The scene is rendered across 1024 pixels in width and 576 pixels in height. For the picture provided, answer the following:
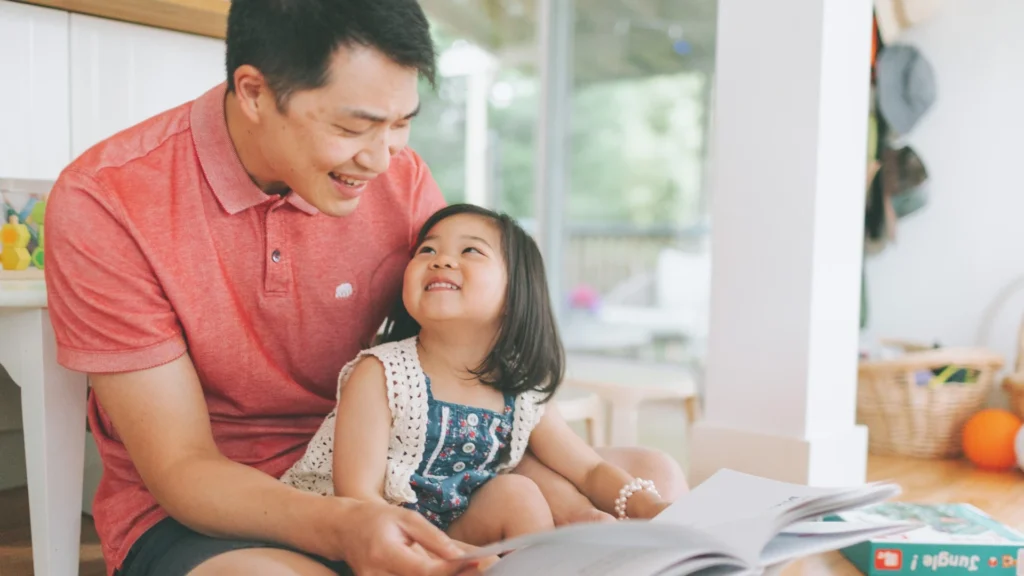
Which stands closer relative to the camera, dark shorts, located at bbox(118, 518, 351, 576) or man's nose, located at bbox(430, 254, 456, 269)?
dark shorts, located at bbox(118, 518, 351, 576)

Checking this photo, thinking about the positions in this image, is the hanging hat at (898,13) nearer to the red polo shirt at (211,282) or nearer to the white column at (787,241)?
the white column at (787,241)

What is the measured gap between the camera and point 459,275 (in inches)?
44.3

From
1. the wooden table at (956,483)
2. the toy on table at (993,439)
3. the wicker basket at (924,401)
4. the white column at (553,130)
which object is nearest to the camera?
the wooden table at (956,483)

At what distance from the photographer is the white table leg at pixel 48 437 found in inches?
46.9

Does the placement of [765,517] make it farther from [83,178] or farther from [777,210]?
[777,210]

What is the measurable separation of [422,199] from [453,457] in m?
0.41

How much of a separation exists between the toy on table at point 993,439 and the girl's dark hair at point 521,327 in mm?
1557

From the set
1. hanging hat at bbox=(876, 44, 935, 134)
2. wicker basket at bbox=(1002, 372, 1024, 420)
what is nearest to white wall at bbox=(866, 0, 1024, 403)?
hanging hat at bbox=(876, 44, 935, 134)

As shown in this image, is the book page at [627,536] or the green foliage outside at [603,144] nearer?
the book page at [627,536]

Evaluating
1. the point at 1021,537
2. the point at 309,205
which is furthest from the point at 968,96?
the point at 309,205

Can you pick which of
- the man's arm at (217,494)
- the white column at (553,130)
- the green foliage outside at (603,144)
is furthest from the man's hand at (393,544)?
the white column at (553,130)

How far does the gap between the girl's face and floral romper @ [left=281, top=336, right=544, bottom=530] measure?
7 cm

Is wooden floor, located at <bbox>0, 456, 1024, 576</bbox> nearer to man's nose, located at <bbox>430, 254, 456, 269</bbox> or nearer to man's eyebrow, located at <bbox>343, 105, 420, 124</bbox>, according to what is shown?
man's nose, located at <bbox>430, 254, 456, 269</bbox>

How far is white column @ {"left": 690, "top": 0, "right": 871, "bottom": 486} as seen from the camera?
172 cm
